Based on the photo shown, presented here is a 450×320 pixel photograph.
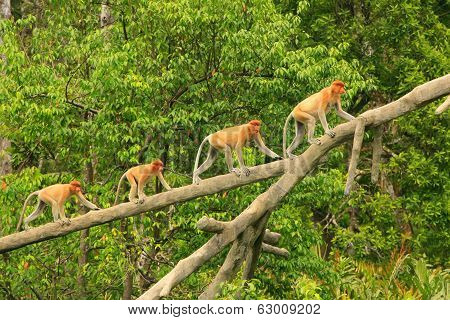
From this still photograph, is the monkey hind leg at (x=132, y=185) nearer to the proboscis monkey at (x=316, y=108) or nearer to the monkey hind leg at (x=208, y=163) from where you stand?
the monkey hind leg at (x=208, y=163)

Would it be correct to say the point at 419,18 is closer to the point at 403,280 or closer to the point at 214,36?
the point at 403,280

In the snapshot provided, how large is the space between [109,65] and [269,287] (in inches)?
104

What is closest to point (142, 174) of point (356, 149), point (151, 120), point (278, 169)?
point (151, 120)

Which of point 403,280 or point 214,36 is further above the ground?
point 214,36

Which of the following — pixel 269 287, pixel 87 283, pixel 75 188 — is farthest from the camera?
pixel 87 283

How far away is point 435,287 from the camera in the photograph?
1228 centimetres

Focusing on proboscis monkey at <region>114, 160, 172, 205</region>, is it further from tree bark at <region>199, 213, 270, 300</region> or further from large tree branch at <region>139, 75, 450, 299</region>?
large tree branch at <region>139, 75, 450, 299</region>

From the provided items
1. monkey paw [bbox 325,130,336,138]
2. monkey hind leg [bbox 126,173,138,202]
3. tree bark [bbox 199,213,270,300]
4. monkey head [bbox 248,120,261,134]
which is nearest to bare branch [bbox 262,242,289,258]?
monkey head [bbox 248,120,261,134]

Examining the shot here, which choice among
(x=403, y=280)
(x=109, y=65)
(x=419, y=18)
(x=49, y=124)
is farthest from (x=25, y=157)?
(x=419, y=18)

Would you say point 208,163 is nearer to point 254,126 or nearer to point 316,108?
point 254,126

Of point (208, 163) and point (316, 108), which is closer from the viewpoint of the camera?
point (316, 108)

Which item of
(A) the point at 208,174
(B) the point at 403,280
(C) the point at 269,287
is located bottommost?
(B) the point at 403,280

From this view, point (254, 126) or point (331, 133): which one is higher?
point (331, 133)

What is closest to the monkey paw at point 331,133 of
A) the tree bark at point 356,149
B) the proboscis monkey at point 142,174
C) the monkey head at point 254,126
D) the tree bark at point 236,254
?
the tree bark at point 356,149
